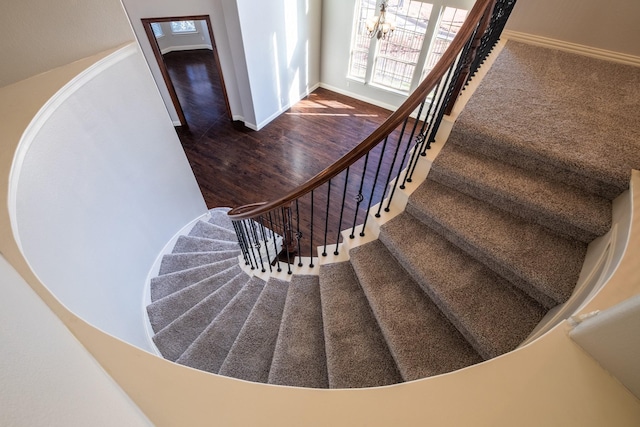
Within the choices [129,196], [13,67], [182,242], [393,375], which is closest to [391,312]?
[393,375]

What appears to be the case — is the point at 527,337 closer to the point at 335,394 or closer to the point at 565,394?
the point at 565,394

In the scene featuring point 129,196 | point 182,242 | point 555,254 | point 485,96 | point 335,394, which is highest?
point 485,96

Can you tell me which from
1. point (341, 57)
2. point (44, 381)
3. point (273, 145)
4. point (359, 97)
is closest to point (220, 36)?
point (273, 145)

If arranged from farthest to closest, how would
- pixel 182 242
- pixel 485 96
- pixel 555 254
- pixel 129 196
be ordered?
pixel 182 242 < pixel 129 196 < pixel 485 96 < pixel 555 254

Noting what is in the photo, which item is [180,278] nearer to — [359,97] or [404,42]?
[359,97]

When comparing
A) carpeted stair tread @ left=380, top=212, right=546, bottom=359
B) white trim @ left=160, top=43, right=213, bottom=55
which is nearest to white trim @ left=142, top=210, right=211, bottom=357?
carpeted stair tread @ left=380, top=212, right=546, bottom=359

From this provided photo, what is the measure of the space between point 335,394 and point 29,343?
72 centimetres

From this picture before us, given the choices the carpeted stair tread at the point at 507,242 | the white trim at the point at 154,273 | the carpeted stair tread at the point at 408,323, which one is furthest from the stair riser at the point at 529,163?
the white trim at the point at 154,273

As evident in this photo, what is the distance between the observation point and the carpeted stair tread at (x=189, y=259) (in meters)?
3.29

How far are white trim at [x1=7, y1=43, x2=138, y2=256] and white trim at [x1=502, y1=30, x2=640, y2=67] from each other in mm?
3119

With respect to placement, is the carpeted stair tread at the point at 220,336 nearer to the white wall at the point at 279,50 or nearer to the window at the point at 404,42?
the white wall at the point at 279,50

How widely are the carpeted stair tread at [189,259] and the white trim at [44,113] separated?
1.76m

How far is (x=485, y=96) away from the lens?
199 centimetres

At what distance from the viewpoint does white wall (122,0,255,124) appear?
4.34 metres
